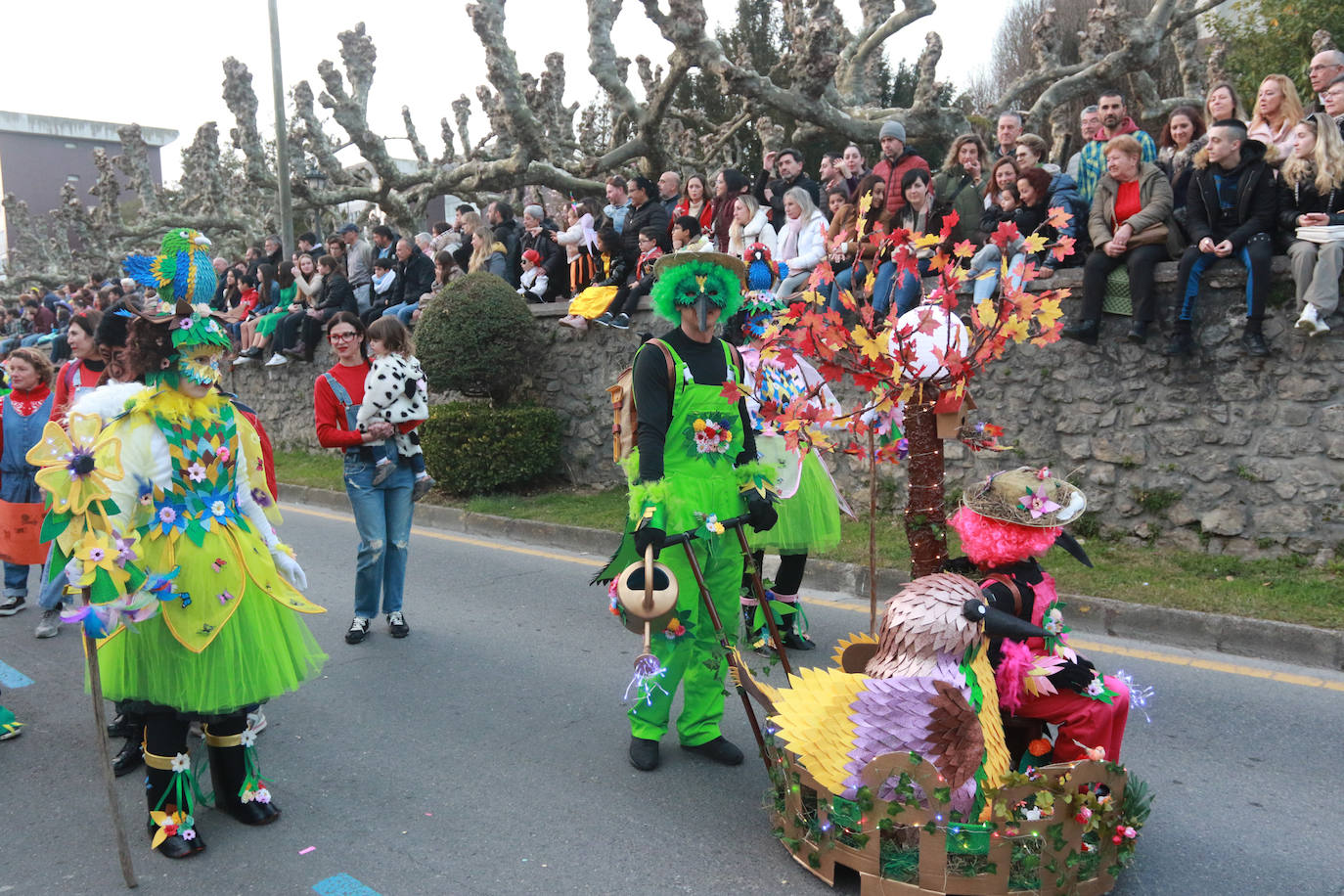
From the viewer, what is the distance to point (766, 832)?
4.02m

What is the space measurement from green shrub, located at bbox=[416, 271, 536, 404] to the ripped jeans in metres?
5.02

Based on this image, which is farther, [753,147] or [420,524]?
[753,147]

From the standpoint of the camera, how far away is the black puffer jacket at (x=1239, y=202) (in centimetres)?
741

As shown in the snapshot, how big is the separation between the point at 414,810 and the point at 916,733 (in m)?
2.16

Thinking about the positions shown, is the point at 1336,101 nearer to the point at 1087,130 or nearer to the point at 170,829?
the point at 1087,130

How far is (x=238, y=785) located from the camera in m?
4.20

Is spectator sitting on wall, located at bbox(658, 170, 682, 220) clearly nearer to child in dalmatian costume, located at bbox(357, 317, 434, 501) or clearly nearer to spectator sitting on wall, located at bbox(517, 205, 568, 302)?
spectator sitting on wall, located at bbox(517, 205, 568, 302)

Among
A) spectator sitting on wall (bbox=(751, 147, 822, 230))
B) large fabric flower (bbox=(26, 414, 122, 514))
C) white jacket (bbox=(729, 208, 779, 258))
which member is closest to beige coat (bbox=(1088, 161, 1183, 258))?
white jacket (bbox=(729, 208, 779, 258))

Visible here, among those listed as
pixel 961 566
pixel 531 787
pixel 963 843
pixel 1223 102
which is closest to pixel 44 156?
pixel 1223 102

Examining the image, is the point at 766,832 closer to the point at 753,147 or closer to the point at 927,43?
the point at 927,43

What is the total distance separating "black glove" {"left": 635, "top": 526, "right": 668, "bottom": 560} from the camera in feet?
13.6

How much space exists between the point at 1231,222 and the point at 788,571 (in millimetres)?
4414

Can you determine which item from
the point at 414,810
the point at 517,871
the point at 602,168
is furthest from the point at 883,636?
the point at 602,168

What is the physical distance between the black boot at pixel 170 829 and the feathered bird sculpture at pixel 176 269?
70.7 inches
